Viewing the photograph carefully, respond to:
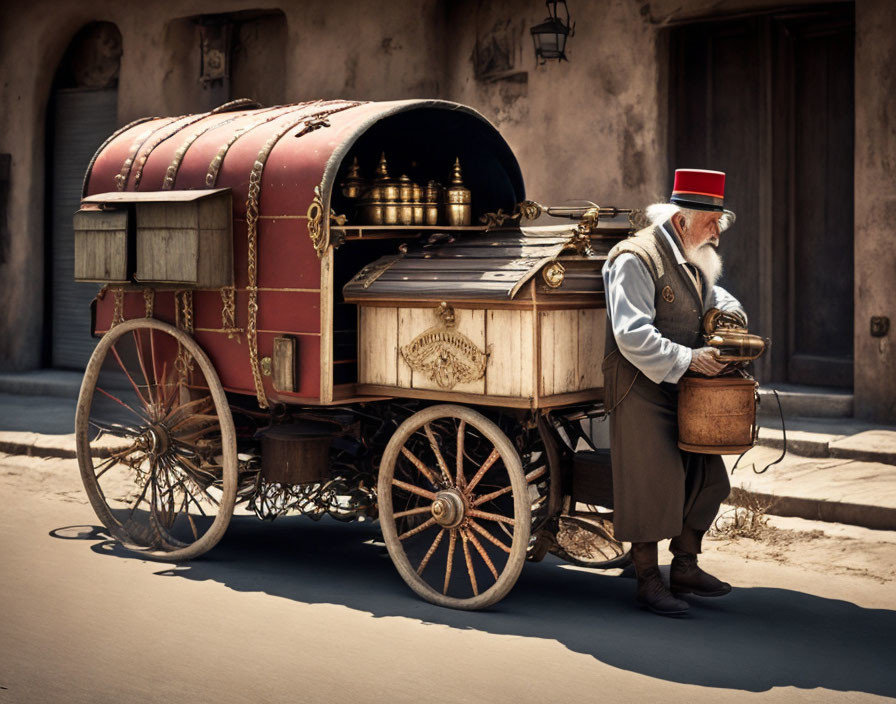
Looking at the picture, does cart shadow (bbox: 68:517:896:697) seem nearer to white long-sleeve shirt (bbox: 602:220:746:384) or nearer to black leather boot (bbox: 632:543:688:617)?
black leather boot (bbox: 632:543:688:617)

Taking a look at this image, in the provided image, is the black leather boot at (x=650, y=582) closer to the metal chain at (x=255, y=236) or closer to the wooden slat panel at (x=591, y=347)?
the wooden slat panel at (x=591, y=347)

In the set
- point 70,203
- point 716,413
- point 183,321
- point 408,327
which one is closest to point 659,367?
point 716,413

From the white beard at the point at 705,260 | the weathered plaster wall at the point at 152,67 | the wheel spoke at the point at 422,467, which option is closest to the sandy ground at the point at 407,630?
the wheel spoke at the point at 422,467

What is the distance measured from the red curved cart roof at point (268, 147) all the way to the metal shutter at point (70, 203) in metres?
6.62

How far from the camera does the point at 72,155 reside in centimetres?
1334

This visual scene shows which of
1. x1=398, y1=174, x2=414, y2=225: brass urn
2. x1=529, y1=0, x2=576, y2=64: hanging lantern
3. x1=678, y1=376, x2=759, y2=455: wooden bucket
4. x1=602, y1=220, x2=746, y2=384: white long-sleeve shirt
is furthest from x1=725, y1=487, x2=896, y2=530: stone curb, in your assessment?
x1=529, y1=0, x2=576, y2=64: hanging lantern

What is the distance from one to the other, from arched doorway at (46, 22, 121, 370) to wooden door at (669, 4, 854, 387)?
6.47 meters

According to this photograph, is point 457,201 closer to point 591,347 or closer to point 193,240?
point 591,347

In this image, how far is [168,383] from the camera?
641 cm

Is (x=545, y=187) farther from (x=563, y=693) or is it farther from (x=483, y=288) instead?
(x=563, y=693)

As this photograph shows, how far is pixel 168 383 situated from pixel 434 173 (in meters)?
1.76

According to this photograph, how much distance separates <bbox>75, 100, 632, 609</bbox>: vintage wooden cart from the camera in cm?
524

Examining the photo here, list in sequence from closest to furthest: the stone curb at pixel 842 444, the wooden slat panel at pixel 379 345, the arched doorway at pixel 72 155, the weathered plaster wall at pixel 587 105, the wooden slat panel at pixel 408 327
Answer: the wooden slat panel at pixel 408 327 < the wooden slat panel at pixel 379 345 < the stone curb at pixel 842 444 < the weathered plaster wall at pixel 587 105 < the arched doorway at pixel 72 155

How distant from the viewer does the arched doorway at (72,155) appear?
43.2ft
